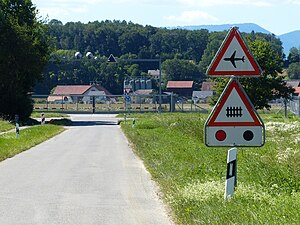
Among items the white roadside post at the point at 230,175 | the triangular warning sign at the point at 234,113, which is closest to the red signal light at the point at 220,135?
the triangular warning sign at the point at 234,113

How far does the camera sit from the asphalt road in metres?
10.8

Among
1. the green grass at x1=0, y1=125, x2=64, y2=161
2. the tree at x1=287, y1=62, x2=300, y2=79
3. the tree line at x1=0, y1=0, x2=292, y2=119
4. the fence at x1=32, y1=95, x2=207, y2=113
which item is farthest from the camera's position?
the tree at x1=287, y1=62, x2=300, y2=79

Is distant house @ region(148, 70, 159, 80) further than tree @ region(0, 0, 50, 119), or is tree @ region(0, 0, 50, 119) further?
distant house @ region(148, 70, 159, 80)

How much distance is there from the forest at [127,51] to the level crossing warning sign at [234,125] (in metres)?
96.6

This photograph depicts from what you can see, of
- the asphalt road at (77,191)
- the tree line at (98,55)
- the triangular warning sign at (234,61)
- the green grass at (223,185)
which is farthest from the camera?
the tree line at (98,55)

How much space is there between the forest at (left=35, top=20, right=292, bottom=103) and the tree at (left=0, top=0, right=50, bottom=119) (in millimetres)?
48697

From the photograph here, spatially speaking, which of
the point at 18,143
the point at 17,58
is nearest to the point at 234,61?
the point at 18,143

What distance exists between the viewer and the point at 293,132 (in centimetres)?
2442

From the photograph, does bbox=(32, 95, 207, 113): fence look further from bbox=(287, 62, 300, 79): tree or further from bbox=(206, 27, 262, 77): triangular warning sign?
bbox=(206, 27, 262, 77): triangular warning sign

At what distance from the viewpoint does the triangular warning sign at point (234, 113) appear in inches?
372

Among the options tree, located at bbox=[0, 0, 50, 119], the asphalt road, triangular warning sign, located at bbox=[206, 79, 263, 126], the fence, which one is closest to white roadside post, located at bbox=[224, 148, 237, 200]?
triangular warning sign, located at bbox=[206, 79, 263, 126]

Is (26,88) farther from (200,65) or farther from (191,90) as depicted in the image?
(200,65)

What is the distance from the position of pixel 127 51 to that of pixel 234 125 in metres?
123

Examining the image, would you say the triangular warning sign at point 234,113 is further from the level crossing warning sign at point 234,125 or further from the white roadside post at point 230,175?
the white roadside post at point 230,175
